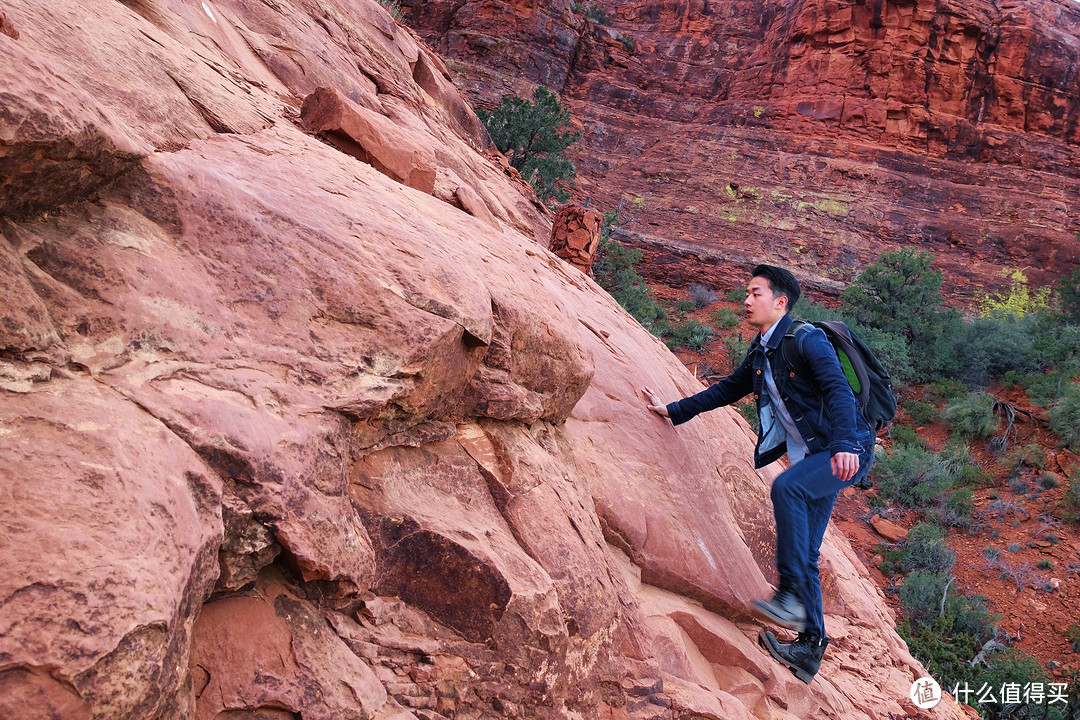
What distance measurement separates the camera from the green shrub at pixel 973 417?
47.2 feet

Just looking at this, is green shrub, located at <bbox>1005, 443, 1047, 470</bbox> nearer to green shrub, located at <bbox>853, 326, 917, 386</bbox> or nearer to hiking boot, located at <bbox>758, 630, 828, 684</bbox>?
green shrub, located at <bbox>853, 326, 917, 386</bbox>

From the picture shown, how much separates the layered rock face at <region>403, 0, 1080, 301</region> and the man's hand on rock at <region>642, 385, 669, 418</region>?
20784mm

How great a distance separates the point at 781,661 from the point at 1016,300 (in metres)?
26.4

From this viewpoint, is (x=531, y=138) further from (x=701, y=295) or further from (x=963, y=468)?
(x=963, y=468)

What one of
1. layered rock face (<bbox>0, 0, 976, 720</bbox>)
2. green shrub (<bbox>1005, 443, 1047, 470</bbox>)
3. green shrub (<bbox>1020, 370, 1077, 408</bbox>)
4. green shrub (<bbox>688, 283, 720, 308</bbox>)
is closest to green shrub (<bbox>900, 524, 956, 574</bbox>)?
green shrub (<bbox>1005, 443, 1047, 470</bbox>)

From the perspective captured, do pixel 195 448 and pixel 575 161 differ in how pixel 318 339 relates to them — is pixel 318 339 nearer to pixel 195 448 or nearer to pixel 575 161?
pixel 195 448

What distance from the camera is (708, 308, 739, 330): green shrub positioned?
66.3 feet

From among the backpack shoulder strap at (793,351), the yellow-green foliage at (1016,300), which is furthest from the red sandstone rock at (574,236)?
the yellow-green foliage at (1016,300)

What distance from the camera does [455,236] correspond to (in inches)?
144

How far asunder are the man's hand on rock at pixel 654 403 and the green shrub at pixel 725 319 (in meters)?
16.6

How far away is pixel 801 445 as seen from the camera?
368 centimetres

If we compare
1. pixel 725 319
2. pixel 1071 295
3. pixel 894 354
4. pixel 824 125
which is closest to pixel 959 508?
pixel 894 354

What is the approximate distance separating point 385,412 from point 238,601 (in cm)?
84
